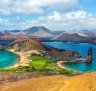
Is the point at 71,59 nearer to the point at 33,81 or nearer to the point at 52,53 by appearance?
the point at 52,53

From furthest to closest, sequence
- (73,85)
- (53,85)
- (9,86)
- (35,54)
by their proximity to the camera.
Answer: (35,54) < (9,86) < (53,85) < (73,85)

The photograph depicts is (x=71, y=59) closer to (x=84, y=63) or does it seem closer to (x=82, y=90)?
(x=84, y=63)

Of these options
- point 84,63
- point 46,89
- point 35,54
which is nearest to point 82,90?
point 46,89

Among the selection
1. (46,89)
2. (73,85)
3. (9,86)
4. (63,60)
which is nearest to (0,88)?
(9,86)

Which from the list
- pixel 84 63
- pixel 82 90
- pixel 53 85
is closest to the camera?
pixel 82 90

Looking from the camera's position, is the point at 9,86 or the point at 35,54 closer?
the point at 9,86

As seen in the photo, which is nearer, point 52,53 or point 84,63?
point 84,63

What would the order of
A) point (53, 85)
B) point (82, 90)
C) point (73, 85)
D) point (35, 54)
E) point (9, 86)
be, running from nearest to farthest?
point (82, 90) < point (73, 85) < point (53, 85) < point (9, 86) < point (35, 54)

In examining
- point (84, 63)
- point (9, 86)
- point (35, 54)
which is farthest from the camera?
point (35, 54)

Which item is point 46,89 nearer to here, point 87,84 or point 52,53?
point 87,84
